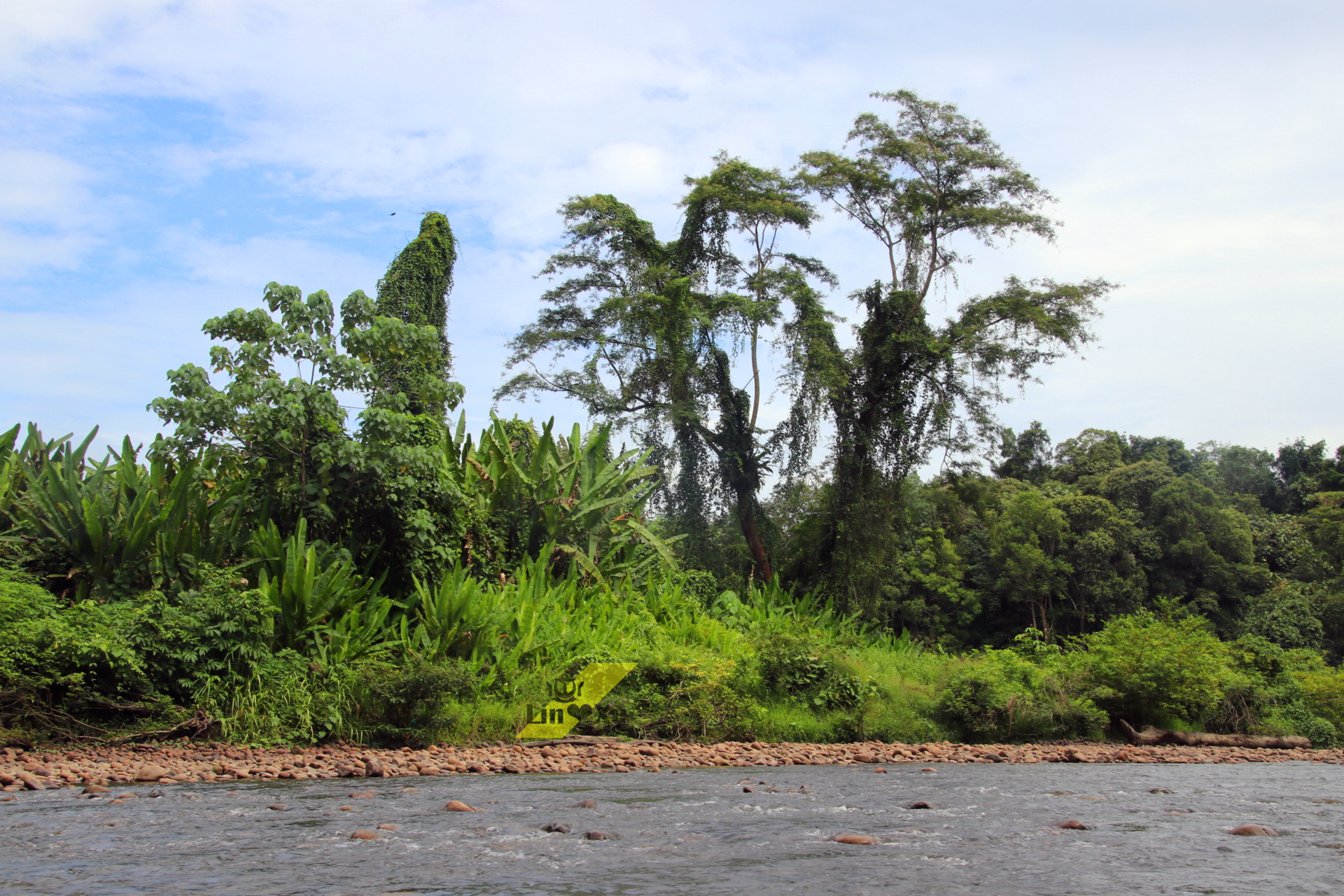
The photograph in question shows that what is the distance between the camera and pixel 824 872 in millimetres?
3361

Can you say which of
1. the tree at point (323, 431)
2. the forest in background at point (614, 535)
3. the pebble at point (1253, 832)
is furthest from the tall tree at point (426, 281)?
the pebble at point (1253, 832)

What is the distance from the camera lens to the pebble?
4.37 m

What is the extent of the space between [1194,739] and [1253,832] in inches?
293

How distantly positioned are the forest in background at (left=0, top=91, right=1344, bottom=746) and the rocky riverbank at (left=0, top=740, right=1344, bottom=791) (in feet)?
1.34

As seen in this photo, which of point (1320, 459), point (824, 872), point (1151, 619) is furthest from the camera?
point (1320, 459)

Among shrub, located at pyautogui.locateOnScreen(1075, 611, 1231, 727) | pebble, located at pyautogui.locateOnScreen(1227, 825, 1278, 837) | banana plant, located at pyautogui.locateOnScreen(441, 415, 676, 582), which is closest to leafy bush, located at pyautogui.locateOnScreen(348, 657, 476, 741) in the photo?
banana plant, located at pyautogui.locateOnScreen(441, 415, 676, 582)

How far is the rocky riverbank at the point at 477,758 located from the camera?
19.4ft

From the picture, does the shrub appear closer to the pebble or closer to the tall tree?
the pebble

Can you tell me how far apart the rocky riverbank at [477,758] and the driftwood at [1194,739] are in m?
0.49

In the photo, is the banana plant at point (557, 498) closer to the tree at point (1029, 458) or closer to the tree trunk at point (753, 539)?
the tree trunk at point (753, 539)

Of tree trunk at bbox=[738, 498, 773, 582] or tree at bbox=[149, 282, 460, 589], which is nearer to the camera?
tree at bbox=[149, 282, 460, 589]

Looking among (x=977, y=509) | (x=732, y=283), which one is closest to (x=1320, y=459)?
(x=977, y=509)

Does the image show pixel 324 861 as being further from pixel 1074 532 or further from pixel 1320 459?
pixel 1320 459

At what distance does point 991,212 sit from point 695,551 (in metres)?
9.39
